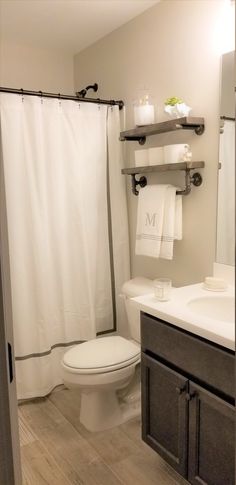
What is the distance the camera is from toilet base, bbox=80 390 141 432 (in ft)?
7.06

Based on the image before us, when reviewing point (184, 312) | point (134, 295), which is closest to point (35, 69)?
point (134, 295)

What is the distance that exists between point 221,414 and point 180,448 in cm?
34

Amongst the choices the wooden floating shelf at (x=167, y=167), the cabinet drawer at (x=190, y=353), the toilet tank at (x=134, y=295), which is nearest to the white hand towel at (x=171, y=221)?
the wooden floating shelf at (x=167, y=167)

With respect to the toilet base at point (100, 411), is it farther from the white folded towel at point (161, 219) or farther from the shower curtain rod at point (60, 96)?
the shower curtain rod at point (60, 96)

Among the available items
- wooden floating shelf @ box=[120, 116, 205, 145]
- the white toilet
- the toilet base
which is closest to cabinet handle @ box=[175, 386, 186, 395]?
the white toilet

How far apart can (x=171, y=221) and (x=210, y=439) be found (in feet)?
3.52

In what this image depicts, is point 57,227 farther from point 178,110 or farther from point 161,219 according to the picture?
point 178,110

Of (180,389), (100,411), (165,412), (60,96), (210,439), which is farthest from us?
(60,96)

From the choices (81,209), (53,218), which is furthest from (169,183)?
(53,218)

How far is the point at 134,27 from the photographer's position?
7.71ft

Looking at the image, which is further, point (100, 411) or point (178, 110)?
point (100, 411)

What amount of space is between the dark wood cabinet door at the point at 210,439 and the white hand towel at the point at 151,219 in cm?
86

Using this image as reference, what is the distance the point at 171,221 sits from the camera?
2.10 m

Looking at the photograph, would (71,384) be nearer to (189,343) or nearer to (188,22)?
(189,343)
